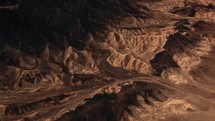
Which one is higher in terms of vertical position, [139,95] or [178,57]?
[178,57]

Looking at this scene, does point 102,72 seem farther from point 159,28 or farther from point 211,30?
point 211,30

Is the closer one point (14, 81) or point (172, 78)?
point (14, 81)

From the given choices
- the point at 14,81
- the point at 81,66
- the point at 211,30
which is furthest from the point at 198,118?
the point at 14,81

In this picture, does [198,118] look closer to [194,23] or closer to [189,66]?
[189,66]

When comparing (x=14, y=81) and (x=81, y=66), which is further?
(x=81, y=66)

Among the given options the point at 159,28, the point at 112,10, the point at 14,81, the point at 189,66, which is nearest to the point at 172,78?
the point at 189,66

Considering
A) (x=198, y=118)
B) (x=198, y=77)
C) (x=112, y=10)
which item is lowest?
(x=198, y=118)

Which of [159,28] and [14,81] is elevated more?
[159,28]
